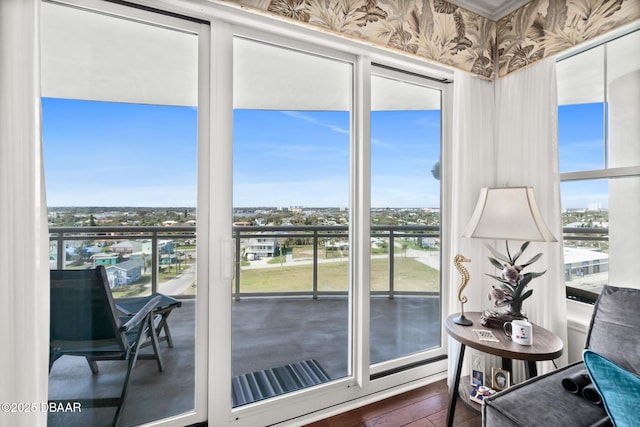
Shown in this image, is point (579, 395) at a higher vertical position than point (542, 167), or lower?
lower

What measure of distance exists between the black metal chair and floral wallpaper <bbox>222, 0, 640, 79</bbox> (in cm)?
162

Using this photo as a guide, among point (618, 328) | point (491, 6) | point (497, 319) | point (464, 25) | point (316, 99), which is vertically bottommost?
point (497, 319)

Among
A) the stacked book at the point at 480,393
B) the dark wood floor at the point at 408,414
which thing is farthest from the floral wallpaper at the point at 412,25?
the dark wood floor at the point at 408,414

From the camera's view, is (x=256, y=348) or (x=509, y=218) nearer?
(x=509, y=218)

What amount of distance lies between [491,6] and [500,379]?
2612mm

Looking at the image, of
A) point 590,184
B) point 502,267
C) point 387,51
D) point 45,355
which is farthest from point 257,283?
point 590,184

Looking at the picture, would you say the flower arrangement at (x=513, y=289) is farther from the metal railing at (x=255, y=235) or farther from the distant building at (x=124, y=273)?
the distant building at (x=124, y=273)

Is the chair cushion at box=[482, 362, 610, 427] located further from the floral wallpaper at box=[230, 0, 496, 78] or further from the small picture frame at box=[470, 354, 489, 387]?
the floral wallpaper at box=[230, 0, 496, 78]

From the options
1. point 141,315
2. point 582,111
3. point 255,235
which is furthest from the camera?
point 582,111

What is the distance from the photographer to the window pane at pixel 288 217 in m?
1.67

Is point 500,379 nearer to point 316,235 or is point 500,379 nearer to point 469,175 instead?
point 469,175

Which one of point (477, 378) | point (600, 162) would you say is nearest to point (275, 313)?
point (477, 378)

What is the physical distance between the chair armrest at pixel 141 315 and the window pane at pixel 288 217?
43cm

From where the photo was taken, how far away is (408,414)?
1747 mm
